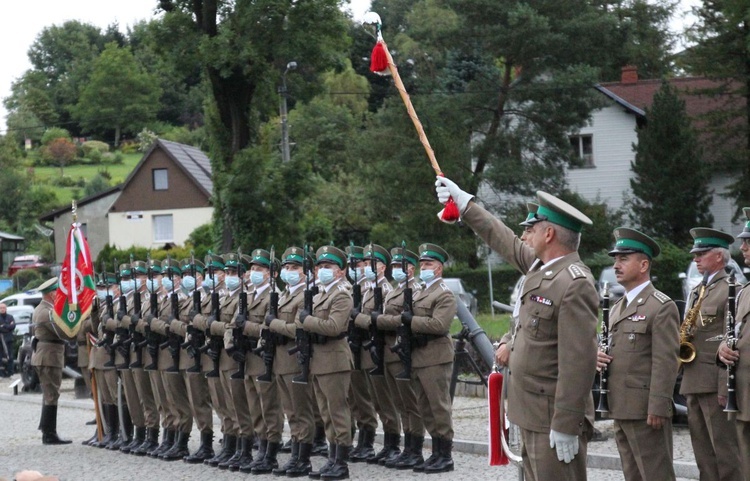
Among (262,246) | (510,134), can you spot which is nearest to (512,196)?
(510,134)

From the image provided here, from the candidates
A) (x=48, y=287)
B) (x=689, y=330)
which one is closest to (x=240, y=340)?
(x=48, y=287)

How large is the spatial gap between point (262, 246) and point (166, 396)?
39.6ft

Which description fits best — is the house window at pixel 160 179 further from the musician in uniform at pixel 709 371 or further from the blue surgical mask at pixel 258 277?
the musician in uniform at pixel 709 371

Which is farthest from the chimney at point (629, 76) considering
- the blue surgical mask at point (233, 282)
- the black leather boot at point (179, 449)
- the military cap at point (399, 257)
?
the blue surgical mask at point (233, 282)

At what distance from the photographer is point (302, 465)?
37.5 ft

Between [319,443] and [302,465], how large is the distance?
1.52 m

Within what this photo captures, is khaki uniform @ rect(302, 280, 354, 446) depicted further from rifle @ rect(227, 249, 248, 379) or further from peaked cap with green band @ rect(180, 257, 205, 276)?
peaked cap with green band @ rect(180, 257, 205, 276)

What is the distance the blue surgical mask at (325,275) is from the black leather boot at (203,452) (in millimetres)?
2689

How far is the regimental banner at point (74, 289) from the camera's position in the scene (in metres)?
15.0

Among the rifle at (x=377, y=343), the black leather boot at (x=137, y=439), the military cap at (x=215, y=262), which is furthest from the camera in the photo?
the black leather boot at (x=137, y=439)

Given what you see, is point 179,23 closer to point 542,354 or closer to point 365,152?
point 365,152

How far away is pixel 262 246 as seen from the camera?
25422mm

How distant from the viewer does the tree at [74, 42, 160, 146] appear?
339 feet

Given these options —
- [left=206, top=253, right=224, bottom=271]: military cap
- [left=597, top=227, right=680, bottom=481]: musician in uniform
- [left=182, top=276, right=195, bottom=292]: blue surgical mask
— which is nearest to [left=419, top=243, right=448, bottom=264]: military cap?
[left=206, top=253, right=224, bottom=271]: military cap
